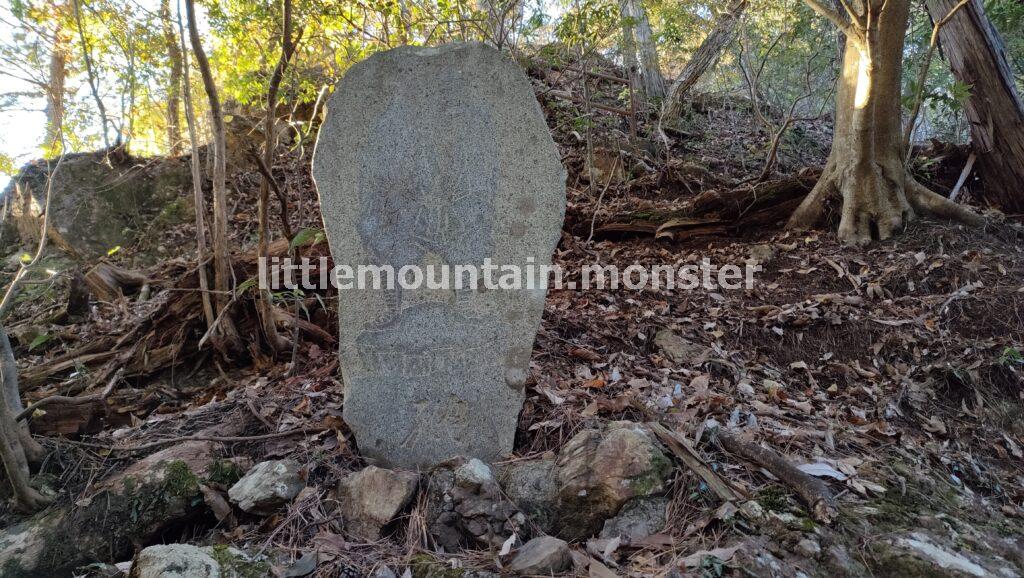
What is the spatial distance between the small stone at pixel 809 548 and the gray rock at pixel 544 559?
2.63 feet

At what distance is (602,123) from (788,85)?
20.1ft

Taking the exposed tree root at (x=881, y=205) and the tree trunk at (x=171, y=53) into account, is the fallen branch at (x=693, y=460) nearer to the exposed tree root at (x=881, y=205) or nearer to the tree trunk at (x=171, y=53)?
the exposed tree root at (x=881, y=205)

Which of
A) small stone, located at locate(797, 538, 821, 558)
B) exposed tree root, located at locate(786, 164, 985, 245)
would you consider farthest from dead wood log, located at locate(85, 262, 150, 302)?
exposed tree root, located at locate(786, 164, 985, 245)

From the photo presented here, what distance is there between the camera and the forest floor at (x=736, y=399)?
7.20 feet

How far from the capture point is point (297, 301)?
384cm

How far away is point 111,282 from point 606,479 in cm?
559

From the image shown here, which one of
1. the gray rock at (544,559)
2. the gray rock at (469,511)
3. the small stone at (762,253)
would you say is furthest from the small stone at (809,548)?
the small stone at (762,253)

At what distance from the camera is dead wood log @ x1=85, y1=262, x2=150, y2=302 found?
577 cm

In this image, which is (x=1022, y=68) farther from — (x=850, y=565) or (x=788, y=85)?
(x=850, y=565)

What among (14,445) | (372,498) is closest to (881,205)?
(372,498)

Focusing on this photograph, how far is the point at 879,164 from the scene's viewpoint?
515 cm

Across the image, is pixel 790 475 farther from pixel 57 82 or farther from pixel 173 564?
pixel 57 82

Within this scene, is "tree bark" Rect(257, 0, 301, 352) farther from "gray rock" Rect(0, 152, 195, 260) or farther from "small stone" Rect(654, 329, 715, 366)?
"gray rock" Rect(0, 152, 195, 260)

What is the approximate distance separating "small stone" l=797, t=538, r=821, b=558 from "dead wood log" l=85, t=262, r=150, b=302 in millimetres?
5968
